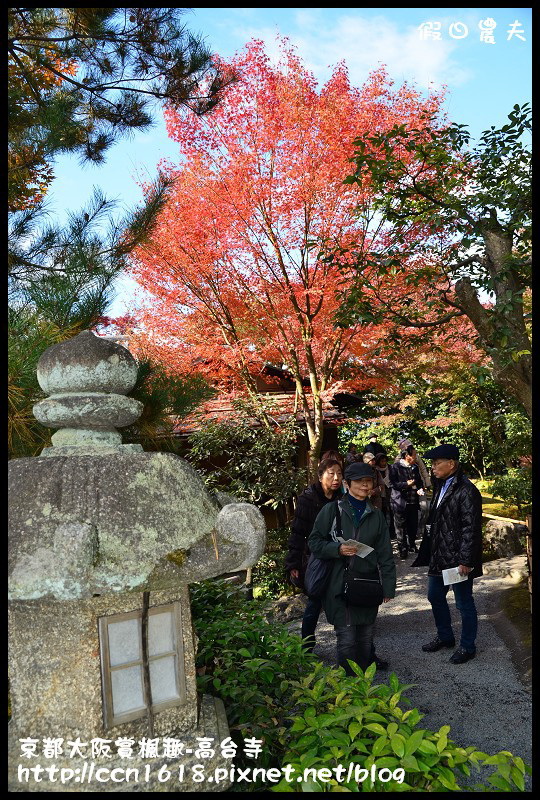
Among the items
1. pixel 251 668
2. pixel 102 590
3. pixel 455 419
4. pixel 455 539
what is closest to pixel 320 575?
pixel 251 668

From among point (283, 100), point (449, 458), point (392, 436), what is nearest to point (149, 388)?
point (449, 458)

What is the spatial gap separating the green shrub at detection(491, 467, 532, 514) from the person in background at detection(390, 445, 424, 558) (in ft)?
5.90

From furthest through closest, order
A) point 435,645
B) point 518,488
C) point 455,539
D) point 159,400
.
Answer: point 518,488
point 435,645
point 455,539
point 159,400

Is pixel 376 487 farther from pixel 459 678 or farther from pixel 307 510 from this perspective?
pixel 459 678

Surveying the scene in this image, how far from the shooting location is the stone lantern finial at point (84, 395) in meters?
2.72

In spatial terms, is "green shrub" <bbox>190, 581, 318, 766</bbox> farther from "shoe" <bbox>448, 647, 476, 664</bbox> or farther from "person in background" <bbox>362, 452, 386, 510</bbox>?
"person in background" <bbox>362, 452, 386, 510</bbox>

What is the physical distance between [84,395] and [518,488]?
31.4 ft

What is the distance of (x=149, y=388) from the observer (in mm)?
5102

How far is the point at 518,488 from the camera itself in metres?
10.5

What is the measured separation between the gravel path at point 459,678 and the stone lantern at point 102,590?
2511 millimetres

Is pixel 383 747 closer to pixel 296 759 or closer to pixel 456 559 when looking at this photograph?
pixel 296 759

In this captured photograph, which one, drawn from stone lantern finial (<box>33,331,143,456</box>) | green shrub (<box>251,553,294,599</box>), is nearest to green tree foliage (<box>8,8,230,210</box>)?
stone lantern finial (<box>33,331,143,456</box>)

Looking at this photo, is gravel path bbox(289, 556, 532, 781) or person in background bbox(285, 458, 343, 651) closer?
gravel path bbox(289, 556, 532, 781)

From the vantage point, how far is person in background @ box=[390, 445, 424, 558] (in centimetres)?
1008
